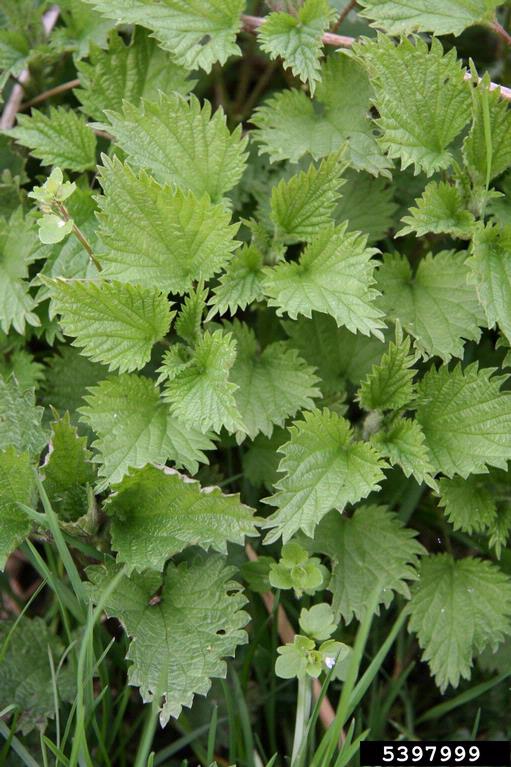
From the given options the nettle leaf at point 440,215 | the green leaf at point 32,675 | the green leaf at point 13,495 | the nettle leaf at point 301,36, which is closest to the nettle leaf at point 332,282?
the nettle leaf at point 440,215

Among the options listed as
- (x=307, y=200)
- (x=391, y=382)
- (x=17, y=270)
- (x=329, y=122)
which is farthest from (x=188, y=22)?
(x=391, y=382)

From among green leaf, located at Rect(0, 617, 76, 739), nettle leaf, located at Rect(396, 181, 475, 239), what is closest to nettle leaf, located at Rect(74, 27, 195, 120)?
nettle leaf, located at Rect(396, 181, 475, 239)

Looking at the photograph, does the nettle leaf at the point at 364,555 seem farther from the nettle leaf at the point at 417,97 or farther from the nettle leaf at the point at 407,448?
the nettle leaf at the point at 417,97

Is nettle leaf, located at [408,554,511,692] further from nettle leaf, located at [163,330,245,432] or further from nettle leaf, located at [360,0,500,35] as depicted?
nettle leaf, located at [360,0,500,35]

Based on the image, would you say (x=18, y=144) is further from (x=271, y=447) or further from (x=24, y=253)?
(x=271, y=447)

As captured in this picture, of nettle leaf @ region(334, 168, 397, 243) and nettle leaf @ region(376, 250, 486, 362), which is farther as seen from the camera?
nettle leaf @ region(334, 168, 397, 243)

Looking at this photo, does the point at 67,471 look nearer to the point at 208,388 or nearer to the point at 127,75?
the point at 208,388

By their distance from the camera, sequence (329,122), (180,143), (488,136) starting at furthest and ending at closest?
(329,122) → (180,143) → (488,136)
